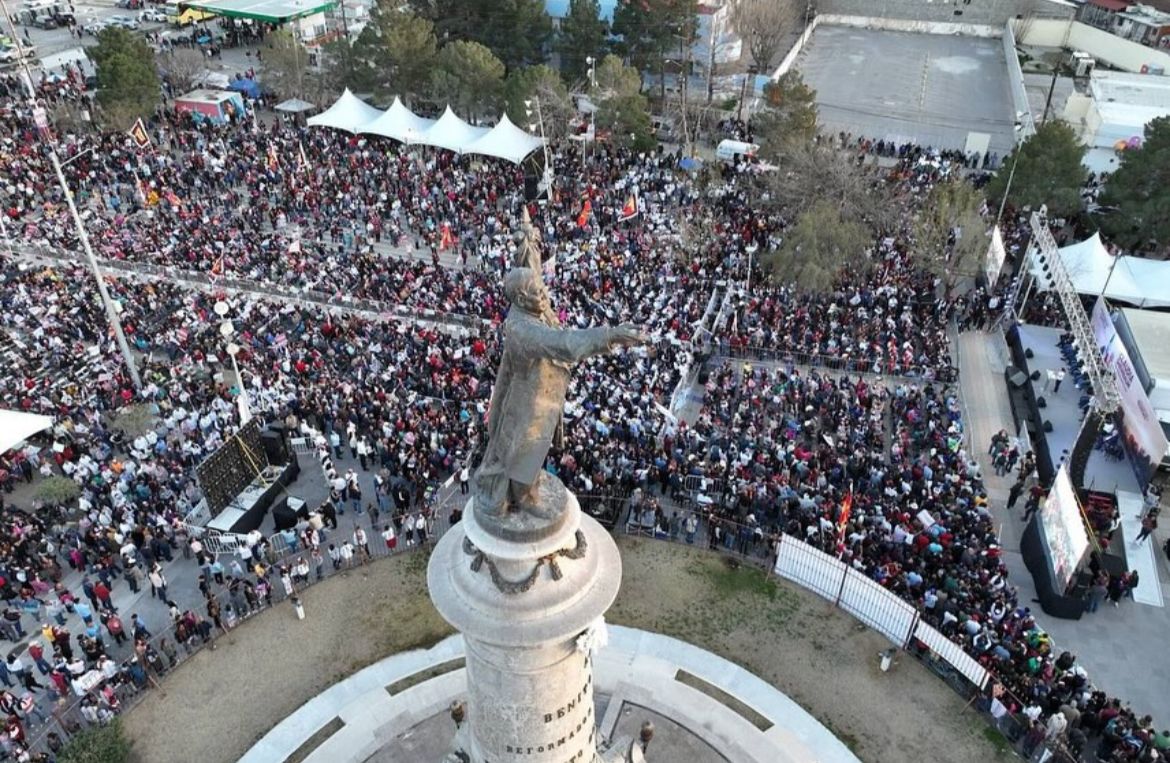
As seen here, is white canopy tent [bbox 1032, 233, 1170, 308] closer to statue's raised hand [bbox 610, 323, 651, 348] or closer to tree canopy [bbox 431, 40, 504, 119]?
statue's raised hand [bbox 610, 323, 651, 348]

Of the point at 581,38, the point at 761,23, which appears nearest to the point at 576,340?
the point at 581,38

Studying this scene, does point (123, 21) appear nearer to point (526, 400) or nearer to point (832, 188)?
point (832, 188)

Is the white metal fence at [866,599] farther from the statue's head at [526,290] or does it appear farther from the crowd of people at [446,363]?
the statue's head at [526,290]

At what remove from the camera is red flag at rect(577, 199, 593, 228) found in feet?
113

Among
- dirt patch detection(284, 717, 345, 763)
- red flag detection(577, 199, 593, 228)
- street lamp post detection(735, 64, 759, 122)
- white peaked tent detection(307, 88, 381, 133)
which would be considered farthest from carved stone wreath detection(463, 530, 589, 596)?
street lamp post detection(735, 64, 759, 122)

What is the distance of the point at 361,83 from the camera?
166 ft

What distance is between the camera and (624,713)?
1703 centimetres

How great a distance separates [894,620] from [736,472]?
547cm

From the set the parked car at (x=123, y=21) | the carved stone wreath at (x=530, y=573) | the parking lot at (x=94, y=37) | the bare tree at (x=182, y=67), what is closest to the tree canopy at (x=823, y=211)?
the carved stone wreath at (x=530, y=573)

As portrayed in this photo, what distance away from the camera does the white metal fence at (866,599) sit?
17906 mm

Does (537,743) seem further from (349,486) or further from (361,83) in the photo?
(361,83)

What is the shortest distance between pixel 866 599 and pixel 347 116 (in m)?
36.8

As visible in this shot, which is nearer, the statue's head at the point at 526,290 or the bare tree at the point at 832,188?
the statue's head at the point at 526,290

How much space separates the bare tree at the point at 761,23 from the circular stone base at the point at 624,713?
50.2 metres
